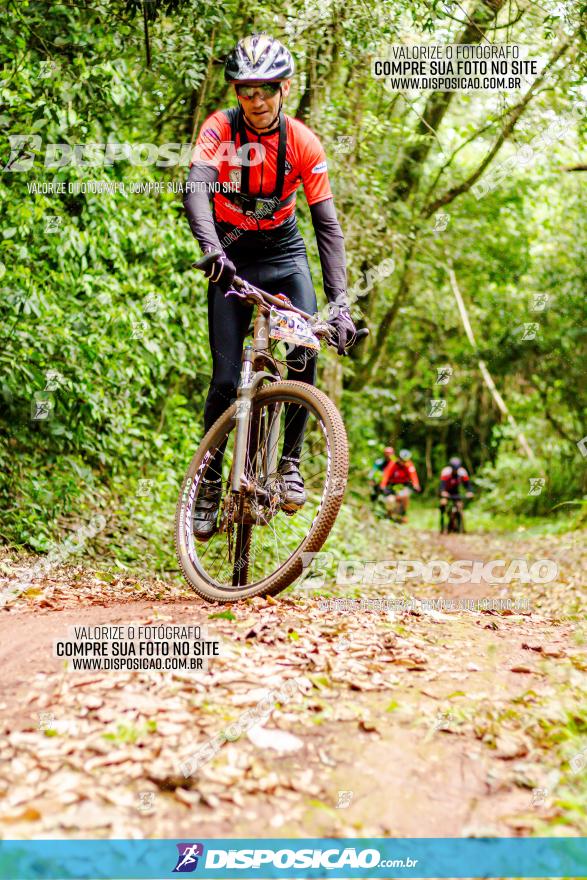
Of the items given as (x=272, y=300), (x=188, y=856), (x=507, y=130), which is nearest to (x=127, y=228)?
(x=272, y=300)

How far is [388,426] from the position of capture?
30906mm

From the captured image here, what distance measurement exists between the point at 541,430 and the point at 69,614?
21.3 metres

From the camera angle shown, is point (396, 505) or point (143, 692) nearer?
point (143, 692)

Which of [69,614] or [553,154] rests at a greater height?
[553,154]

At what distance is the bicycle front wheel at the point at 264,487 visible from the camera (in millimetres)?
3873

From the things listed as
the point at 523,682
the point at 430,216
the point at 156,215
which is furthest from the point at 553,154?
the point at 523,682

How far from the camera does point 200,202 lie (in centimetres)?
421

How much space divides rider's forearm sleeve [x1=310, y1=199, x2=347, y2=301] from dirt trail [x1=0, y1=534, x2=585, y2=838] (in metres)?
1.85

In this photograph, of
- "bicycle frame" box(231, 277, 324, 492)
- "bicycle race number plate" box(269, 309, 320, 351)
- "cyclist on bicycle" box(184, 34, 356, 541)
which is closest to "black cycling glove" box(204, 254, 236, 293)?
"cyclist on bicycle" box(184, 34, 356, 541)

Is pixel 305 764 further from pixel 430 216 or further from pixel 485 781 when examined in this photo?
pixel 430 216

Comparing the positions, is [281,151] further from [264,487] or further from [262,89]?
[264,487]

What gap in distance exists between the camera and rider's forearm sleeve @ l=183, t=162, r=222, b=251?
4.16 metres

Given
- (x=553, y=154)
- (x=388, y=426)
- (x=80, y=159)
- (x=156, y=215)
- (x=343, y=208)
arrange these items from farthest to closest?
1. (x=388, y=426)
2. (x=553, y=154)
3. (x=343, y=208)
4. (x=156, y=215)
5. (x=80, y=159)

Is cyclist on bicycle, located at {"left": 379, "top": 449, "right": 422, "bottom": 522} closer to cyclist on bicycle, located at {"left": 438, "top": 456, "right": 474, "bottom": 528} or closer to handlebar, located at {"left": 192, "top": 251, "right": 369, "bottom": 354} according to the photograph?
cyclist on bicycle, located at {"left": 438, "top": 456, "right": 474, "bottom": 528}
